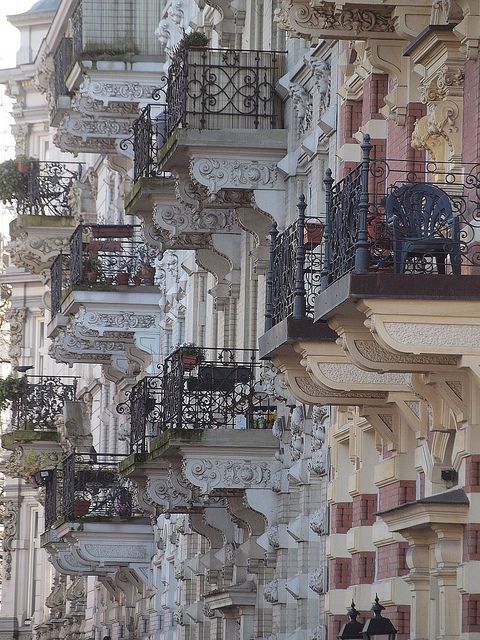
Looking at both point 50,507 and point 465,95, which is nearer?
point 465,95

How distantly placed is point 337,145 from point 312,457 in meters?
3.23

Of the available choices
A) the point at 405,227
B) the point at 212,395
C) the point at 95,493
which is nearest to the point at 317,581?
the point at 212,395

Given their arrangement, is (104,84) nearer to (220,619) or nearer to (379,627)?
(220,619)

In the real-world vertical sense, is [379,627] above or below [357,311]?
below

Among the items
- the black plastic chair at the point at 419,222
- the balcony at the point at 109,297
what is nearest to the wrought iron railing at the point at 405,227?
the black plastic chair at the point at 419,222

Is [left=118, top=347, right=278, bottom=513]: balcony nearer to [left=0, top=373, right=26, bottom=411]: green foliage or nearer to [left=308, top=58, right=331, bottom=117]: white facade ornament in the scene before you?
[left=308, top=58, right=331, bottom=117]: white facade ornament

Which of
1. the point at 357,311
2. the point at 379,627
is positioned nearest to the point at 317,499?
the point at 379,627

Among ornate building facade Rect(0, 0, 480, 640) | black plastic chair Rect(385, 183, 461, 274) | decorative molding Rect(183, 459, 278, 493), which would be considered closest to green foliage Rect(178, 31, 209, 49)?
ornate building facade Rect(0, 0, 480, 640)

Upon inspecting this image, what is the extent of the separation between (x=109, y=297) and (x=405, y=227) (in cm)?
2205

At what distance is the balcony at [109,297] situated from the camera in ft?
127

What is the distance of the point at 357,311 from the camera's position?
57.2ft

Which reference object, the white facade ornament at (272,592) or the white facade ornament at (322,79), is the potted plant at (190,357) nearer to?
the white facade ornament at (272,592)

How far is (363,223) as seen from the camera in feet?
56.7

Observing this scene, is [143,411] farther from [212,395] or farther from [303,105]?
[303,105]
